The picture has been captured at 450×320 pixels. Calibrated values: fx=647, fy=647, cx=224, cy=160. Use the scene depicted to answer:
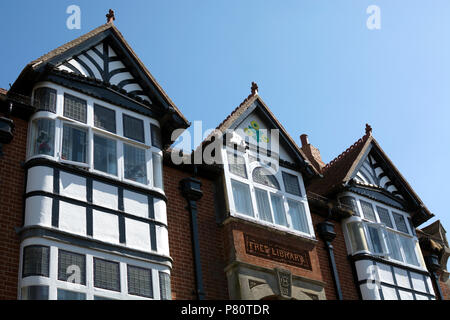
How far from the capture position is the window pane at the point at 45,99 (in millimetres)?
15755

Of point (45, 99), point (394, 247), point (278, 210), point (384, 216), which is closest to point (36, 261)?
point (45, 99)

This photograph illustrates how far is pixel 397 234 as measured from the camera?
22.6 meters

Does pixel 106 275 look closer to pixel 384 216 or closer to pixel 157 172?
pixel 157 172

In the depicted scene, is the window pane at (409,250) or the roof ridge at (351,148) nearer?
the window pane at (409,250)

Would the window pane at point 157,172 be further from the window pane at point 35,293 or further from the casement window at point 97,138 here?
Result: the window pane at point 35,293

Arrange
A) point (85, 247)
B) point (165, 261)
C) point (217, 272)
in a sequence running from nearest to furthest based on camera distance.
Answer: point (85, 247)
point (165, 261)
point (217, 272)

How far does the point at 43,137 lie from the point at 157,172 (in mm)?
A: 3100

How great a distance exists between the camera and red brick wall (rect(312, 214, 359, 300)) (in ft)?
65.3

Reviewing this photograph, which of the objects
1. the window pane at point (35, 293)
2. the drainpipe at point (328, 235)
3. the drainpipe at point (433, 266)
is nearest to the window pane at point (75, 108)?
the window pane at point (35, 293)

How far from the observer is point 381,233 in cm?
2195

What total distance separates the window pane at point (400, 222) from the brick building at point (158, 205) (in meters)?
0.05
